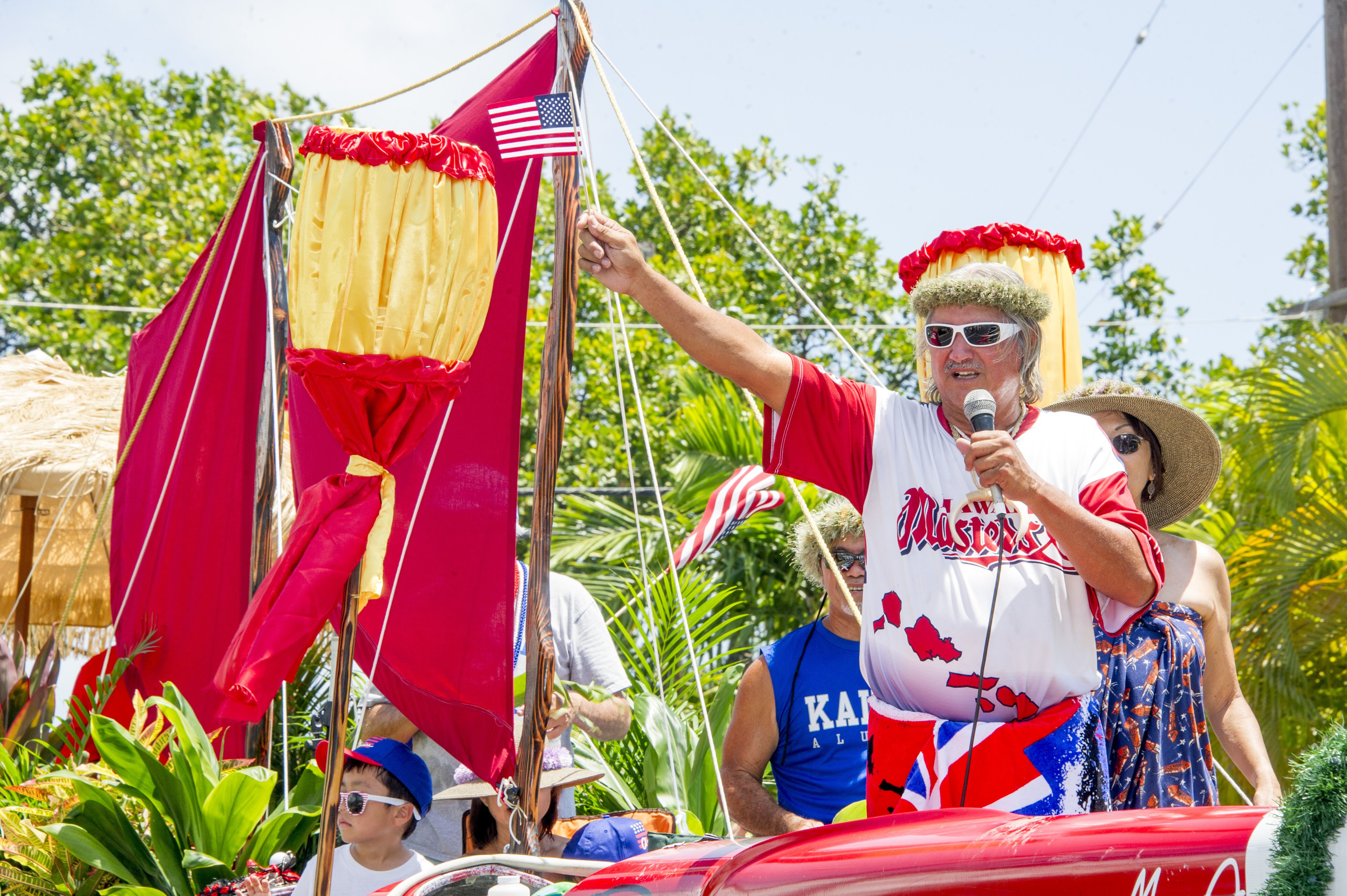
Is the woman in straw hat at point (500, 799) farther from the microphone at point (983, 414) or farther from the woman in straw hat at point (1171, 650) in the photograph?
the microphone at point (983, 414)

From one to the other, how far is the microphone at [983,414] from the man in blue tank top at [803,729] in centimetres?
129

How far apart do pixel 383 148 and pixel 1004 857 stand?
2.28 meters

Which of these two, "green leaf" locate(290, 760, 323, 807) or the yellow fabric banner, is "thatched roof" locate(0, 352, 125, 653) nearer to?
"green leaf" locate(290, 760, 323, 807)

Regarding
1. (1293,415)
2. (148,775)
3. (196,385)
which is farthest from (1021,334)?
(1293,415)

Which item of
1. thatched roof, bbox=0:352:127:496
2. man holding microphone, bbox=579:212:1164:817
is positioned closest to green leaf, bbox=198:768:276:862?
man holding microphone, bbox=579:212:1164:817

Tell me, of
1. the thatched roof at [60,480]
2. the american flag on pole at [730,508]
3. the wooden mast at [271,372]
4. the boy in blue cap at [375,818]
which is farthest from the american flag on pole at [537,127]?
the thatched roof at [60,480]

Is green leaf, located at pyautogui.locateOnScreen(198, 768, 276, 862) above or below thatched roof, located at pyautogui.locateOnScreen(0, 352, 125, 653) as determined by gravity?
below

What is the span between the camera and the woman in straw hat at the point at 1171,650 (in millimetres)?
2756

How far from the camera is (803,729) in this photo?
3.42 metres

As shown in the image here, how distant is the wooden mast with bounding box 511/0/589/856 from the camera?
3404mm

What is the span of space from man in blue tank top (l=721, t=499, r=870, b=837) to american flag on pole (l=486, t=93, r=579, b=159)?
54.4 inches

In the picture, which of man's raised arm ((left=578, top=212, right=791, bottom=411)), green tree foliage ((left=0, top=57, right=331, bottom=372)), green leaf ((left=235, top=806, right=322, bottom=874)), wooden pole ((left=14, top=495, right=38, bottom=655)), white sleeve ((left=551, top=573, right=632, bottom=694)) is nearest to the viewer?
man's raised arm ((left=578, top=212, right=791, bottom=411))

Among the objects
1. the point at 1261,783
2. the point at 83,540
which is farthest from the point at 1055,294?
the point at 83,540

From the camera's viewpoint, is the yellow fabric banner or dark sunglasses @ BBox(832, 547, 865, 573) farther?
dark sunglasses @ BBox(832, 547, 865, 573)
